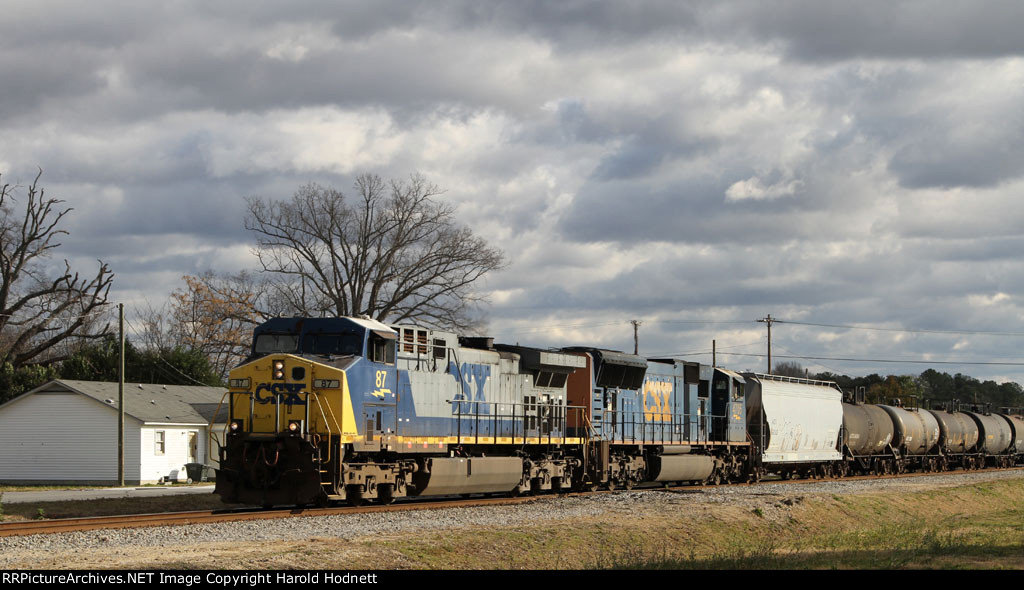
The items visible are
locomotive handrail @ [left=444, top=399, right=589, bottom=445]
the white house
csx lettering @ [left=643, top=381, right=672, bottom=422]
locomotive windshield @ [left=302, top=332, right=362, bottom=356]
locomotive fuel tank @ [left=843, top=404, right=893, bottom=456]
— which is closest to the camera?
locomotive windshield @ [left=302, top=332, right=362, bottom=356]

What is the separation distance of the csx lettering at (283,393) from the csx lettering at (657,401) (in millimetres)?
13179

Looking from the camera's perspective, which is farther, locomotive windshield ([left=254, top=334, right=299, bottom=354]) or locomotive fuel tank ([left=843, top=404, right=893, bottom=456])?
locomotive fuel tank ([left=843, top=404, right=893, bottom=456])

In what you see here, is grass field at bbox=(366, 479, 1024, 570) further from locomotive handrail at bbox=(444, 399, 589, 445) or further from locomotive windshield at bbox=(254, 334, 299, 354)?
locomotive windshield at bbox=(254, 334, 299, 354)

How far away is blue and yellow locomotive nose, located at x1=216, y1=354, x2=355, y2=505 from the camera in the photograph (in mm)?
19750

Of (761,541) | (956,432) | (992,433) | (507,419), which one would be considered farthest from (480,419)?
(992,433)

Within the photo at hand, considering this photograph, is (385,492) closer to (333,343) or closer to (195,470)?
(333,343)

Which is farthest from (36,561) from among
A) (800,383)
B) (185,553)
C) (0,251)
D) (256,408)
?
(0,251)

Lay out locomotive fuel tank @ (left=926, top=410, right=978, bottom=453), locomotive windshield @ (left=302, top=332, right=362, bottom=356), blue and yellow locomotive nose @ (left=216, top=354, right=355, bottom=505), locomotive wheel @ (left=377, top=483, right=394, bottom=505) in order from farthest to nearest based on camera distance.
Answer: locomotive fuel tank @ (left=926, top=410, right=978, bottom=453) < locomotive wheel @ (left=377, top=483, right=394, bottom=505) < locomotive windshield @ (left=302, top=332, right=362, bottom=356) < blue and yellow locomotive nose @ (left=216, top=354, right=355, bottom=505)

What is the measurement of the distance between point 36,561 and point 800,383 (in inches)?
1279

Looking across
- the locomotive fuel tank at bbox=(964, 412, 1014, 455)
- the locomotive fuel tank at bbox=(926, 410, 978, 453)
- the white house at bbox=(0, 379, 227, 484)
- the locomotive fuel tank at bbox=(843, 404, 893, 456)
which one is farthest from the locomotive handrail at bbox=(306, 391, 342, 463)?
the locomotive fuel tank at bbox=(964, 412, 1014, 455)

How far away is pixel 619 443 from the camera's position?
94.5 ft

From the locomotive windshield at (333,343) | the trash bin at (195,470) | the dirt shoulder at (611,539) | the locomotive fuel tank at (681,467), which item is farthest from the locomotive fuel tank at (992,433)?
the locomotive windshield at (333,343)

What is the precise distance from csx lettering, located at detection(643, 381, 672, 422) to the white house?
19.4 metres
